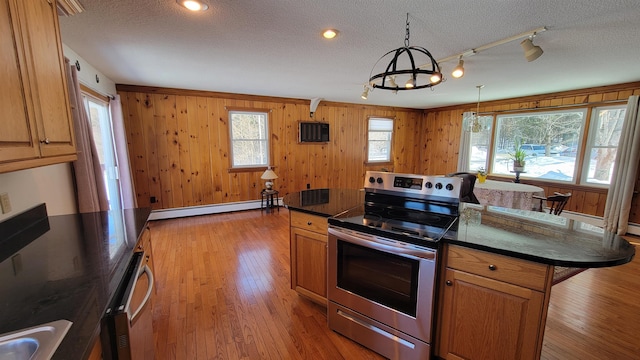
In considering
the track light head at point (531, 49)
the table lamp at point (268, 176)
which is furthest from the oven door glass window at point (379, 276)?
the table lamp at point (268, 176)

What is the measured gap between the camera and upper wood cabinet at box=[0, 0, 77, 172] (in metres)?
1.01

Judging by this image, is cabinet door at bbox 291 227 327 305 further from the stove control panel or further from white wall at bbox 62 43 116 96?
white wall at bbox 62 43 116 96

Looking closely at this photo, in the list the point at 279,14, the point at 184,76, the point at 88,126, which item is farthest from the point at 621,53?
the point at 88,126

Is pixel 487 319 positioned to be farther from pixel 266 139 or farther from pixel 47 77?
pixel 266 139

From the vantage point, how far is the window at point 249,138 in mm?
4832

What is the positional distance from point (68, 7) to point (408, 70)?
82.5 inches

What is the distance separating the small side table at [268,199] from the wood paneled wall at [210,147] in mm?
182

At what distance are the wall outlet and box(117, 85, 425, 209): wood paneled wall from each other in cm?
294

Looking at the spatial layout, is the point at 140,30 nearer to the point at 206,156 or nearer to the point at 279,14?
the point at 279,14

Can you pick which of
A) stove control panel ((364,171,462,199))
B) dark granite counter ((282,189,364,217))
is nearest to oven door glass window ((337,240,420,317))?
dark granite counter ((282,189,364,217))

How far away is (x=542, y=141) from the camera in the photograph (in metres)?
4.85

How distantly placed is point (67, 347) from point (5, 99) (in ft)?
3.29

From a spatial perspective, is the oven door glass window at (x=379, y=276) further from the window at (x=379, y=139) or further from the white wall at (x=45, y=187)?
the window at (x=379, y=139)

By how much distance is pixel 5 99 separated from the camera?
995 mm
